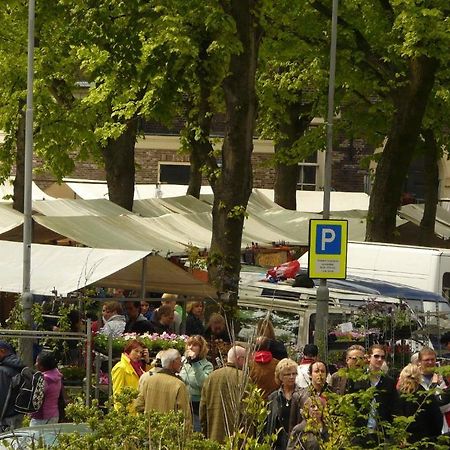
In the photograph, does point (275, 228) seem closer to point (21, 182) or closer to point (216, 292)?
point (21, 182)

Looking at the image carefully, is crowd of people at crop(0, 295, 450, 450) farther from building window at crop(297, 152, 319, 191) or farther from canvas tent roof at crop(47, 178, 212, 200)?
building window at crop(297, 152, 319, 191)

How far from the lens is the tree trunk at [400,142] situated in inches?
1129

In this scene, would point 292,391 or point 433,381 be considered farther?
point 433,381

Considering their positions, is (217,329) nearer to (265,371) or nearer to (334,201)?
(265,371)

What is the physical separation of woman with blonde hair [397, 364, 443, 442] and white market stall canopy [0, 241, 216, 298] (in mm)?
7351

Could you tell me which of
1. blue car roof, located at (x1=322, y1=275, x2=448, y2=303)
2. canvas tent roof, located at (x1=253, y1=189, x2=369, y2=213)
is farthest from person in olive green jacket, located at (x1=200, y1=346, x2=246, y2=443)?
Result: canvas tent roof, located at (x1=253, y1=189, x2=369, y2=213)

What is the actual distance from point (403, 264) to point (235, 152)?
3496 millimetres

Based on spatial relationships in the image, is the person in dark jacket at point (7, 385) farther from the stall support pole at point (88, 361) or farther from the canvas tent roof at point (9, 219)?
the canvas tent roof at point (9, 219)

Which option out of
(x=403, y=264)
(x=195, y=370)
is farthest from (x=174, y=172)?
(x=195, y=370)

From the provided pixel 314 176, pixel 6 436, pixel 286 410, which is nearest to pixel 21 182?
pixel 286 410

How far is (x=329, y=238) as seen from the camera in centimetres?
2044

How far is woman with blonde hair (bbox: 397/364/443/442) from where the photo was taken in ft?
39.7

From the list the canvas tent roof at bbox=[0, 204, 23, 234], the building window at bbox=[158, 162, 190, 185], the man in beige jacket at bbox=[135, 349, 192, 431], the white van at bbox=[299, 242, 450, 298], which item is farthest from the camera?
the building window at bbox=[158, 162, 190, 185]

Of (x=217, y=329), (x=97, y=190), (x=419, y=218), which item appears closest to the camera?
(x=217, y=329)
